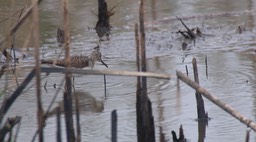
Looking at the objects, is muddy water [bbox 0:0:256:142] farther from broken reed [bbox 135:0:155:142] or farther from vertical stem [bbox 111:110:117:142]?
broken reed [bbox 135:0:155:142]

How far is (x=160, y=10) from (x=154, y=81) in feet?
14.9

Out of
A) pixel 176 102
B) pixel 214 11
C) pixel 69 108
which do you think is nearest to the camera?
pixel 69 108

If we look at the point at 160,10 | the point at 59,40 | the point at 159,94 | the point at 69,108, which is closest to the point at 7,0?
the point at 160,10

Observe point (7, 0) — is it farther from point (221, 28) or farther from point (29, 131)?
point (29, 131)

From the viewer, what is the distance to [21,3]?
13469 millimetres

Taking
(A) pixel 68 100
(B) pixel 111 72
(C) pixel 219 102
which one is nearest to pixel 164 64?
(A) pixel 68 100

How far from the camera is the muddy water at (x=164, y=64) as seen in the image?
20.9 feet

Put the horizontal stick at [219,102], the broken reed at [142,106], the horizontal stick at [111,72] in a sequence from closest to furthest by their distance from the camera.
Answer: the horizontal stick at [111,72] → the horizontal stick at [219,102] → the broken reed at [142,106]

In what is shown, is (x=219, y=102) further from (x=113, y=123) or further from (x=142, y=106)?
(x=142, y=106)

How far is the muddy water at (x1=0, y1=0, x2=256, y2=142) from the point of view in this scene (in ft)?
20.9

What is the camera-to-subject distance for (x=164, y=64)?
8844 millimetres

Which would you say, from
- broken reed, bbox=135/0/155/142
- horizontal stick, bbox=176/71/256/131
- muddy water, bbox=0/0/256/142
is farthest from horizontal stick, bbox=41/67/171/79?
broken reed, bbox=135/0/155/142

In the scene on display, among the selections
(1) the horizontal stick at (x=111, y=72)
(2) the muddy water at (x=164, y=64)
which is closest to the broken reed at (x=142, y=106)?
(2) the muddy water at (x=164, y=64)

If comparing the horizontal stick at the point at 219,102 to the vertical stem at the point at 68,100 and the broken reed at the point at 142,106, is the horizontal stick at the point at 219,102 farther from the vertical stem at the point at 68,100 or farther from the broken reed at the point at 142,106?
the broken reed at the point at 142,106
